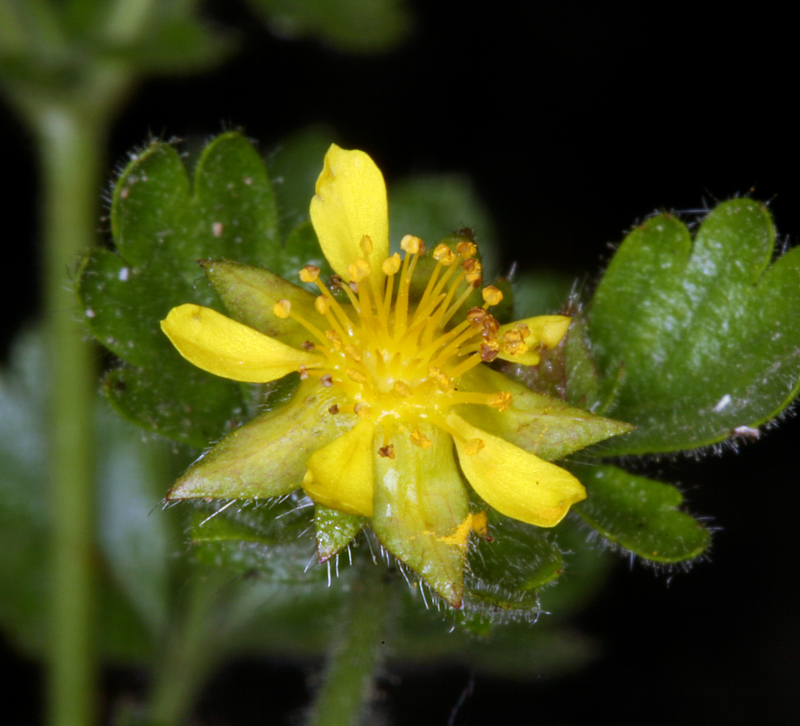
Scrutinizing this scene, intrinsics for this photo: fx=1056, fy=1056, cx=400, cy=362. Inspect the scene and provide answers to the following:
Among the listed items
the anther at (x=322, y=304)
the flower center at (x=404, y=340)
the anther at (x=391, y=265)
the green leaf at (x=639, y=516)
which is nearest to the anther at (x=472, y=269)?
the flower center at (x=404, y=340)

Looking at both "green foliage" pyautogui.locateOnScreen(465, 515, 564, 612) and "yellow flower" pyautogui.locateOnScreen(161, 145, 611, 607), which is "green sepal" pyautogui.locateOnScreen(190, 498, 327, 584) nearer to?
"yellow flower" pyautogui.locateOnScreen(161, 145, 611, 607)

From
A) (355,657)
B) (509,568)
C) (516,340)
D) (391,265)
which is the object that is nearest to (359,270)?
(391,265)

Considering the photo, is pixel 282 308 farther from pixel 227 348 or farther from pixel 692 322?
pixel 692 322

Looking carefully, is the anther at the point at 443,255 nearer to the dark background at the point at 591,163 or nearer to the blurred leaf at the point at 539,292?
the blurred leaf at the point at 539,292

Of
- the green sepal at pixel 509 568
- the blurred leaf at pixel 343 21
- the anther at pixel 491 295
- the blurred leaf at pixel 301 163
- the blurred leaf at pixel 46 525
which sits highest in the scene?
the blurred leaf at pixel 343 21

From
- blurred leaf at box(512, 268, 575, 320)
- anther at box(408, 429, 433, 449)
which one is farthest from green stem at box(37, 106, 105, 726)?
anther at box(408, 429, 433, 449)

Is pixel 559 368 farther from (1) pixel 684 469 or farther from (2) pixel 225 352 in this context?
(1) pixel 684 469

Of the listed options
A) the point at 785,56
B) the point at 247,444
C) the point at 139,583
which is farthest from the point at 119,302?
the point at 785,56
